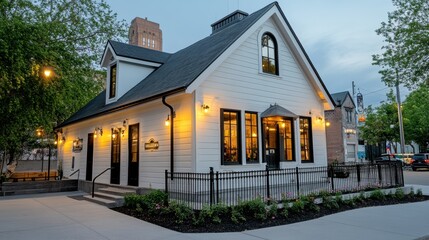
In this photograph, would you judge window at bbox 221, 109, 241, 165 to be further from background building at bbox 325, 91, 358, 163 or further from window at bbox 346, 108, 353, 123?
window at bbox 346, 108, 353, 123

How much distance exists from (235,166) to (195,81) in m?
3.23

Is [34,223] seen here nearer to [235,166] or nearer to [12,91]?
[12,91]

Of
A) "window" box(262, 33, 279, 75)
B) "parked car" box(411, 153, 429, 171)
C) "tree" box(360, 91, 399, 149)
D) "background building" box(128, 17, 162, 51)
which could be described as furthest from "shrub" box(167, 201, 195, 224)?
"background building" box(128, 17, 162, 51)

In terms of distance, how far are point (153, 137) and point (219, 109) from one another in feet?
9.16

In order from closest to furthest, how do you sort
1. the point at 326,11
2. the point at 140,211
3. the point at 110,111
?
the point at 140,211 → the point at 110,111 → the point at 326,11

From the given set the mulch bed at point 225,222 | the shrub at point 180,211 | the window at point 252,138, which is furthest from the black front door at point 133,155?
the window at point 252,138

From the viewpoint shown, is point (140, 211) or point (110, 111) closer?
point (140, 211)

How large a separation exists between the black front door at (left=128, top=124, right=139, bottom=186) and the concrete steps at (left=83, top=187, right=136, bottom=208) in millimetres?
502

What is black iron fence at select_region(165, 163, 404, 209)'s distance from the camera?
9094 mm

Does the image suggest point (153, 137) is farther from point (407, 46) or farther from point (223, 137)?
point (407, 46)

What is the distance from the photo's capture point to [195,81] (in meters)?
9.37

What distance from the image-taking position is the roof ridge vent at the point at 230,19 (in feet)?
50.8

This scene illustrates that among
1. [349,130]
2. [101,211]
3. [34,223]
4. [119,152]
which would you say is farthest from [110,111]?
[349,130]

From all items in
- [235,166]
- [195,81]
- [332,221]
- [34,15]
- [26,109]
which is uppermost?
[34,15]
